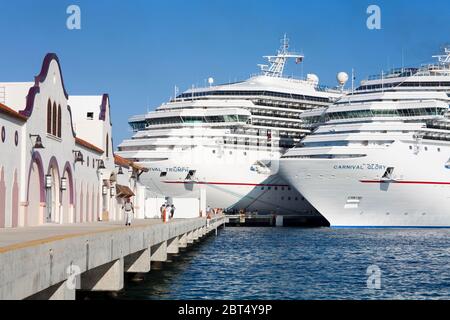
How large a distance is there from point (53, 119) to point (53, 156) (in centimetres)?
153

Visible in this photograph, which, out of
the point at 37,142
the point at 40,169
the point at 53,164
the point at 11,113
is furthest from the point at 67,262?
the point at 53,164

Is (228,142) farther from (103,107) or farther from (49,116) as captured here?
(49,116)

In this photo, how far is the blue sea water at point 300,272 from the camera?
2609 centimetres

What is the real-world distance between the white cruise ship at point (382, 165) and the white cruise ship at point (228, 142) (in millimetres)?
8552

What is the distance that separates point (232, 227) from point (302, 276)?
54.8m

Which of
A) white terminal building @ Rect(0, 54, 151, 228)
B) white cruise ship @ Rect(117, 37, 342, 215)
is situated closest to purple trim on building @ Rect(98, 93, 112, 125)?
white terminal building @ Rect(0, 54, 151, 228)

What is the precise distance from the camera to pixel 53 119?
37.2m

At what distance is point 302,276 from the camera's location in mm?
31500

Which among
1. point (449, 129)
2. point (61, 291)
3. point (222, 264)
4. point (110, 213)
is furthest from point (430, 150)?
point (61, 291)

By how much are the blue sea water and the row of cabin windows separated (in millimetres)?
7217

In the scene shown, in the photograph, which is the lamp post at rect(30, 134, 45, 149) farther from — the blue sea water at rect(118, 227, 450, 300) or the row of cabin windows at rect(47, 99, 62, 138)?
the blue sea water at rect(118, 227, 450, 300)

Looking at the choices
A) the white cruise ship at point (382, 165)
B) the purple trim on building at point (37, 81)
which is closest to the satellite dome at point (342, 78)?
the white cruise ship at point (382, 165)

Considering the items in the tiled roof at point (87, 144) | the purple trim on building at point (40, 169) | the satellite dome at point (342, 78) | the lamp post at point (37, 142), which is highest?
the satellite dome at point (342, 78)

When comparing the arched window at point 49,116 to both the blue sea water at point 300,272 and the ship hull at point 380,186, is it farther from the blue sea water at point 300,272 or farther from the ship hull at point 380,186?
the ship hull at point 380,186
